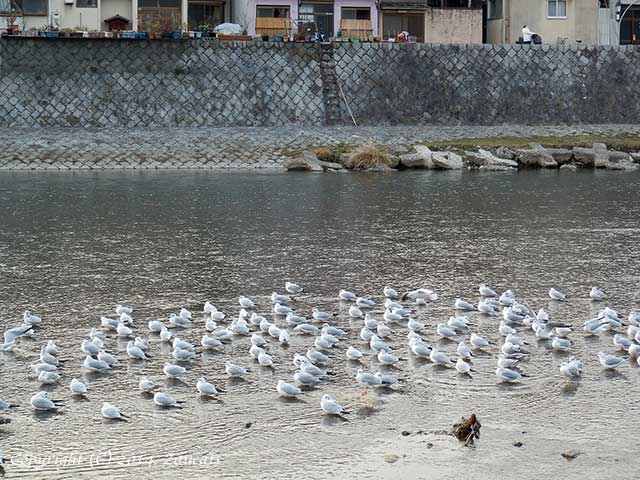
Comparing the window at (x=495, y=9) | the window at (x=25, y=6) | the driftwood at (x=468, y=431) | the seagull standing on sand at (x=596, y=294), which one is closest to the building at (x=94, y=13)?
the window at (x=25, y=6)

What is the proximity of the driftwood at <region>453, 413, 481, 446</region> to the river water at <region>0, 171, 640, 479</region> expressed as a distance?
0.13 metres

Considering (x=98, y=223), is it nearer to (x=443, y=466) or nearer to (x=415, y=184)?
(x=415, y=184)

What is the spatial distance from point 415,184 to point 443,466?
23054 mm

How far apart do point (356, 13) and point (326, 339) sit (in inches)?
1536

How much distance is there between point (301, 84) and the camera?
4544 cm

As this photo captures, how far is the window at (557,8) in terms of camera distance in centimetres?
5362

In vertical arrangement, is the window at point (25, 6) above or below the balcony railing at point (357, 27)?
above

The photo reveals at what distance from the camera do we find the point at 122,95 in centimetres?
4347

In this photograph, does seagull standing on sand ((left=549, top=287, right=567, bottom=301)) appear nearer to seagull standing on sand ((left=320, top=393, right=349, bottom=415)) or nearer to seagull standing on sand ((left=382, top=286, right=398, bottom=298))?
seagull standing on sand ((left=382, top=286, right=398, bottom=298))

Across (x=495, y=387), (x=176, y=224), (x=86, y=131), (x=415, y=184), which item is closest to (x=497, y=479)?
(x=495, y=387)

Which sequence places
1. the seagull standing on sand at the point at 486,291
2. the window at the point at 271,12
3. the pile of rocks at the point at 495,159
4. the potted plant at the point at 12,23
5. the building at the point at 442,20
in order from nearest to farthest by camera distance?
the seagull standing on sand at the point at 486,291 → the pile of rocks at the point at 495,159 → the potted plant at the point at 12,23 → the window at the point at 271,12 → the building at the point at 442,20

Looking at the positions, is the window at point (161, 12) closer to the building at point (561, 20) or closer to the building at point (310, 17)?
the building at point (310, 17)

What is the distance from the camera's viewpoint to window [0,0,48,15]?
156 ft

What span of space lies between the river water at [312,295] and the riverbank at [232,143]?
2.60m
